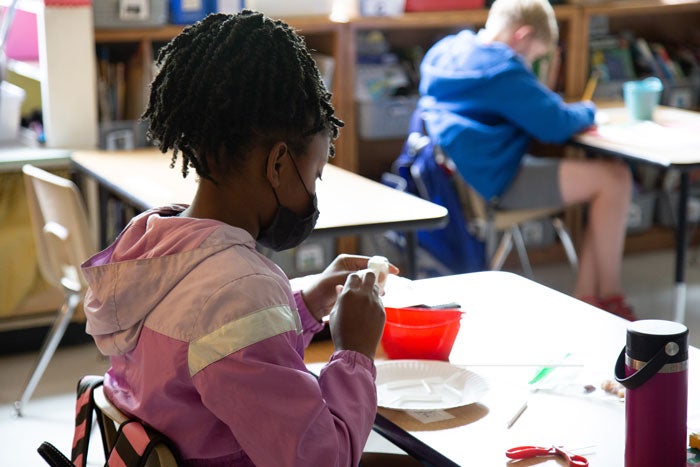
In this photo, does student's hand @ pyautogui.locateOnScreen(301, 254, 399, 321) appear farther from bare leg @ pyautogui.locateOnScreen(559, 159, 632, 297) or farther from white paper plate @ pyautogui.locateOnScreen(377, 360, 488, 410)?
bare leg @ pyautogui.locateOnScreen(559, 159, 632, 297)

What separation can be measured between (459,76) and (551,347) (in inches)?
78.8

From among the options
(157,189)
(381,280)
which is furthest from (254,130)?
(157,189)

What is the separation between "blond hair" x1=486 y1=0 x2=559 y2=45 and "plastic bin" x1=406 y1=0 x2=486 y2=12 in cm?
59

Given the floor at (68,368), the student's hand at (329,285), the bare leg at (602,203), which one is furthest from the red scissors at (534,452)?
the bare leg at (602,203)

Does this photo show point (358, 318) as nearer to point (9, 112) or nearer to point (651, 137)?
point (651, 137)

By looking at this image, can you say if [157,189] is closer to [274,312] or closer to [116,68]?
[116,68]

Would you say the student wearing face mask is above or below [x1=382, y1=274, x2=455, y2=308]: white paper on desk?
above

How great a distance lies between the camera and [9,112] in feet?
12.1

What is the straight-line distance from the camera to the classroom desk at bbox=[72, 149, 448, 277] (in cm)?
255

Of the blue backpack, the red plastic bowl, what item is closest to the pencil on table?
the blue backpack

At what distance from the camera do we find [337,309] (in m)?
1.34

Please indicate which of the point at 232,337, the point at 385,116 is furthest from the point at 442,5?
the point at 232,337

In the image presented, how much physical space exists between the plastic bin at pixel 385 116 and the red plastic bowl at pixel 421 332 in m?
2.54

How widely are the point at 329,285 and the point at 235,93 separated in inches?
18.2
